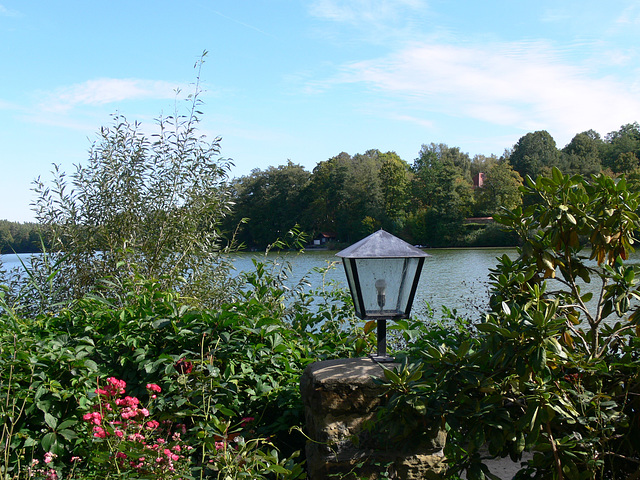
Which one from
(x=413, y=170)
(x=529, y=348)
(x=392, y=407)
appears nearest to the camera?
(x=529, y=348)

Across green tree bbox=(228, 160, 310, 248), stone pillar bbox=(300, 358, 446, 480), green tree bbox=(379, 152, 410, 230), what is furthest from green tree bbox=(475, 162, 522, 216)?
stone pillar bbox=(300, 358, 446, 480)

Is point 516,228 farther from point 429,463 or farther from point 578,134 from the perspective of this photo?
point 578,134

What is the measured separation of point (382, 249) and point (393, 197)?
48.5m

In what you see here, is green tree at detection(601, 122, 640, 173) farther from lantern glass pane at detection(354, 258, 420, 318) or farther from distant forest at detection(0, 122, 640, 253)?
lantern glass pane at detection(354, 258, 420, 318)

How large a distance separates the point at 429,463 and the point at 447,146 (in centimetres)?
8416

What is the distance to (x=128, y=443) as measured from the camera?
1.87 m

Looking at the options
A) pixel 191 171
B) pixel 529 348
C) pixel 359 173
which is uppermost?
pixel 359 173

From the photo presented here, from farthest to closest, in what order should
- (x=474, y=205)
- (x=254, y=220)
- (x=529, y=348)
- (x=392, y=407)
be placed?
(x=474, y=205), (x=254, y=220), (x=392, y=407), (x=529, y=348)

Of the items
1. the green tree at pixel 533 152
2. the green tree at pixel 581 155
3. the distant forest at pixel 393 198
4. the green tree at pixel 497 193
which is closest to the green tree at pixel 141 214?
the distant forest at pixel 393 198

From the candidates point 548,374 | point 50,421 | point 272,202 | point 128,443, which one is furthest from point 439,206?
point 128,443

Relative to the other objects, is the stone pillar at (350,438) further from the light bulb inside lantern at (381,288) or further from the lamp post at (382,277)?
the light bulb inside lantern at (381,288)

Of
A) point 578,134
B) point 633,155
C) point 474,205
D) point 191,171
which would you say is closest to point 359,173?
point 474,205

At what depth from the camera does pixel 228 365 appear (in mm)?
2510

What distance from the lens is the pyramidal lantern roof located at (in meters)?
2.49
